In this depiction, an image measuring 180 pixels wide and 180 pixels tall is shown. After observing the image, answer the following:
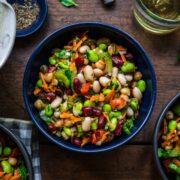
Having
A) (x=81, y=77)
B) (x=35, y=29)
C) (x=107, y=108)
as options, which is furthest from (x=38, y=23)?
(x=107, y=108)

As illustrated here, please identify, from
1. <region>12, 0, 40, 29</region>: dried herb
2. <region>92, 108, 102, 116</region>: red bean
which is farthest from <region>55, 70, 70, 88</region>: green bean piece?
<region>12, 0, 40, 29</region>: dried herb

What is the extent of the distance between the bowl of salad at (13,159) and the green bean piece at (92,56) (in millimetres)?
295

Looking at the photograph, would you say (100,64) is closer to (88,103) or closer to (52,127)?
(88,103)

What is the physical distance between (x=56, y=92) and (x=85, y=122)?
130 mm

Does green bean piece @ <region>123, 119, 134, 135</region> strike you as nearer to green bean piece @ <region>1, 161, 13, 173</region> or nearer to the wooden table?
the wooden table

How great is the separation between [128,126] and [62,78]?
0.22 meters

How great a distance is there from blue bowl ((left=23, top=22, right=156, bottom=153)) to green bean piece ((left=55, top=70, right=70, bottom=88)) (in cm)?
8

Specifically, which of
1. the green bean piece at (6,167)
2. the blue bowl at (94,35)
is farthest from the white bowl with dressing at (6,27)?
the green bean piece at (6,167)

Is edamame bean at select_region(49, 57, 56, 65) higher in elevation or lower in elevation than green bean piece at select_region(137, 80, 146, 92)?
higher

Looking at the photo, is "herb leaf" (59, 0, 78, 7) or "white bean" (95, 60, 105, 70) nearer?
"white bean" (95, 60, 105, 70)

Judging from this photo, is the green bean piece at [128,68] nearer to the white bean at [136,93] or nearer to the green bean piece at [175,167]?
the white bean at [136,93]

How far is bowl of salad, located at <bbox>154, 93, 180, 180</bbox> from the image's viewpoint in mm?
1240

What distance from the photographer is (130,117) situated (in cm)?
127

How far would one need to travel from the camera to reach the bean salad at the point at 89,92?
1.23m
